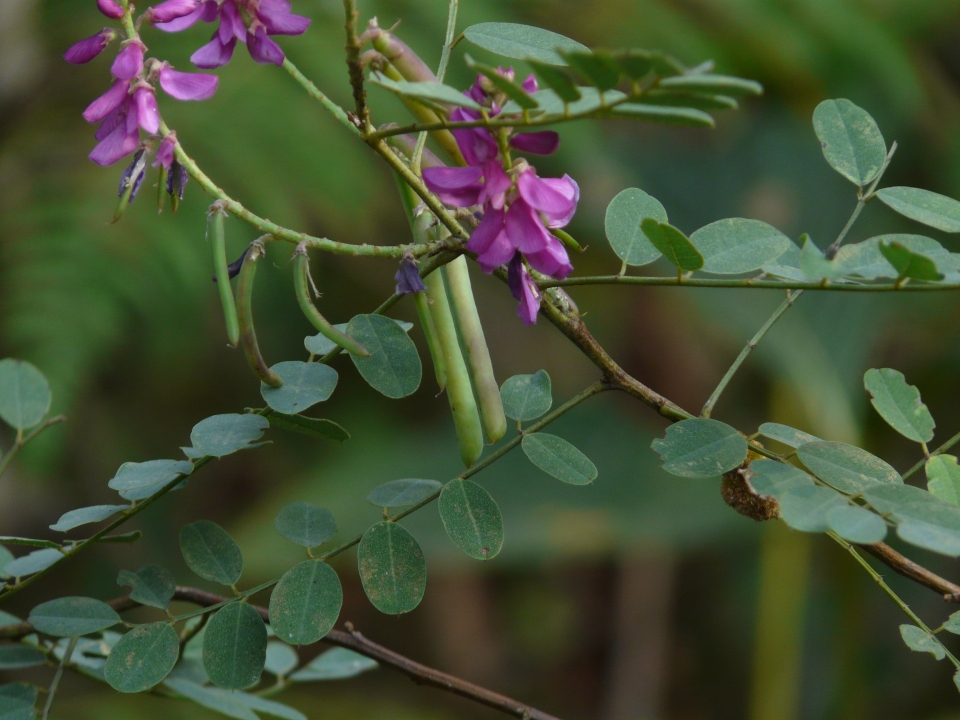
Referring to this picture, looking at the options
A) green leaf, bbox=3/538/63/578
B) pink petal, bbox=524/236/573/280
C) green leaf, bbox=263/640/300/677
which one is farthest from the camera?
green leaf, bbox=263/640/300/677

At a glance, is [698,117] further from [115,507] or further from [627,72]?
[115,507]

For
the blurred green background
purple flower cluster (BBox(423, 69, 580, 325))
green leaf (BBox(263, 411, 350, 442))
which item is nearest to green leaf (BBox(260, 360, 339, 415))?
green leaf (BBox(263, 411, 350, 442))

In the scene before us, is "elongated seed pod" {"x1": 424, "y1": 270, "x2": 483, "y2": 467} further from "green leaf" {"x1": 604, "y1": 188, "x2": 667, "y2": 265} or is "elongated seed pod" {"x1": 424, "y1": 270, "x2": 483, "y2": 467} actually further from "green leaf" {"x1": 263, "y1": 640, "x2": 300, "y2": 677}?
"green leaf" {"x1": 263, "y1": 640, "x2": 300, "y2": 677}

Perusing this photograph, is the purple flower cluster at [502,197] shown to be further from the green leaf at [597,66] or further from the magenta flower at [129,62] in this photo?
the magenta flower at [129,62]

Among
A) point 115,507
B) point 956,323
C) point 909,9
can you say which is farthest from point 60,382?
point 909,9

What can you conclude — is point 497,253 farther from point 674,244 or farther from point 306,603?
point 306,603

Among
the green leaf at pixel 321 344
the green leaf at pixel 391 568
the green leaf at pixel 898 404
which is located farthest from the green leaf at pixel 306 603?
the green leaf at pixel 898 404
